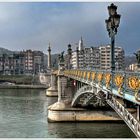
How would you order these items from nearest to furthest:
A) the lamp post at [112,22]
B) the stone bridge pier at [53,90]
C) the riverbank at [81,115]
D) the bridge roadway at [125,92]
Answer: the bridge roadway at [125,92]
the lamp post at [112,22]
the riverbank at [81,115]
the stone bridge pier at [53,90]

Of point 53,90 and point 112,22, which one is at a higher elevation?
point 112,22

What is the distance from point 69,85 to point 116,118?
30.2 ft

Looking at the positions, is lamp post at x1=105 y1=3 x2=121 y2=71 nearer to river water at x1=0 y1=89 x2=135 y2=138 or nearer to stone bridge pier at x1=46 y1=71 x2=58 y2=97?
river water at x1=0 y1=89 x2=135 y2=138

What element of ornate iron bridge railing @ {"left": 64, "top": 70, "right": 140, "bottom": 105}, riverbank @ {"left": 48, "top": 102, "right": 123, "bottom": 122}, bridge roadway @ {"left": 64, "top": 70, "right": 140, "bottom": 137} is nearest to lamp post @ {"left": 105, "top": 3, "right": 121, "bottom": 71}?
ornate iron bridge railing @ {"left": 64, "top": 70, "right": 140, "bottom": 105}

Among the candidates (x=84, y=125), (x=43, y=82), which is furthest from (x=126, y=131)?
(x=43, y=82)

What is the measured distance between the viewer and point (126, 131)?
3369cm

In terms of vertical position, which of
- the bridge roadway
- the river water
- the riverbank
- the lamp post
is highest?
the lamp post

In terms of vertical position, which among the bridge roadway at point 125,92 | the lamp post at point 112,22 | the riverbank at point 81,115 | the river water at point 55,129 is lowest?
the river water at point 55,129

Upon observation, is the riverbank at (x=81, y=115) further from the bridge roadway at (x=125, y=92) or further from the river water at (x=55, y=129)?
the bridge roadway at (x=125, y=92)

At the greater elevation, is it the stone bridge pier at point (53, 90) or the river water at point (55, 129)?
the stone bridge pier at point (53, 90)

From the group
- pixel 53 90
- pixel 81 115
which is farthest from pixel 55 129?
pixel 53 90

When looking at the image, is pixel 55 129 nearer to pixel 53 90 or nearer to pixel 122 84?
pixel 122 84

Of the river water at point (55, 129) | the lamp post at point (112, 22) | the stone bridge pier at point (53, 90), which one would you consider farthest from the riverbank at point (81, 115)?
the stone bridge pier at point (53, 90)

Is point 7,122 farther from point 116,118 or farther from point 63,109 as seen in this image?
point 116,118
